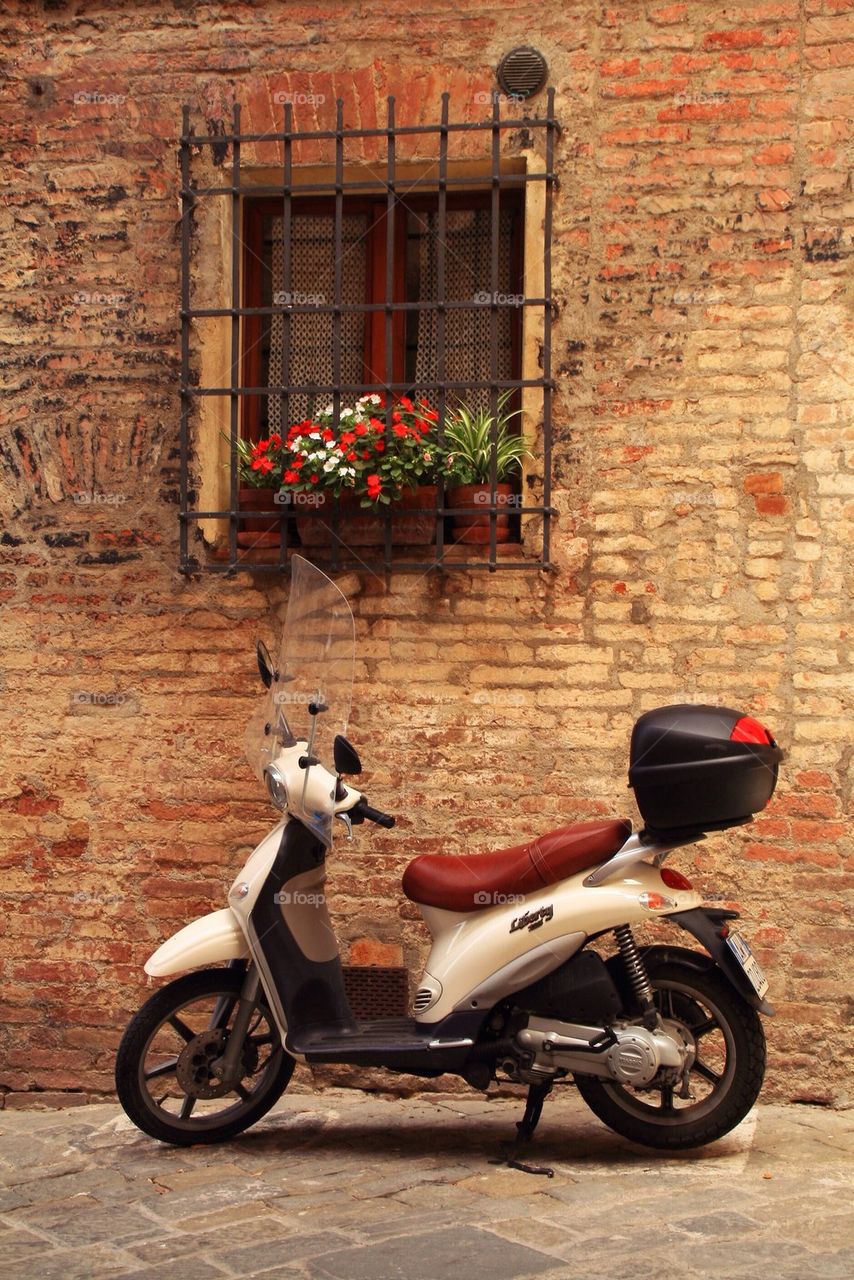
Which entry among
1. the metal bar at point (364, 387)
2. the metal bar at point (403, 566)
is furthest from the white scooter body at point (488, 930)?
the metal bar at point (364, 387)

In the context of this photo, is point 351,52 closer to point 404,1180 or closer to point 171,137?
point 171,137

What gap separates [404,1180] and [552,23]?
3.84 metres

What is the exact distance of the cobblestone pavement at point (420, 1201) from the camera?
350 centimetres

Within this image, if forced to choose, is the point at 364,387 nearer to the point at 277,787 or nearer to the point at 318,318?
the point at 318,318

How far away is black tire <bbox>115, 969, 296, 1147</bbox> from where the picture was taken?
14.8ft

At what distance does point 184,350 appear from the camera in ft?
18.1

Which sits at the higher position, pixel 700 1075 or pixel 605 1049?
pixel 605 1049

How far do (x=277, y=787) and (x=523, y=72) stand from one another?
8.69 ft

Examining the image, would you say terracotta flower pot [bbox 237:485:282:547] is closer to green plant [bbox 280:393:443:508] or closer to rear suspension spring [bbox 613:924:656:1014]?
green plant [bbox 280:393:443:508]

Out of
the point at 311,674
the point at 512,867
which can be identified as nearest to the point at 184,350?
the point at 311,674

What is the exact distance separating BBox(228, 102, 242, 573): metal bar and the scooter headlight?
110cm

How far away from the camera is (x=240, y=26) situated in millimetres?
5586

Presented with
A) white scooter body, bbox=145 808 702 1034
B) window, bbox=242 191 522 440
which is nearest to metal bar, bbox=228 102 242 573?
window, bbox=242 191 522 440

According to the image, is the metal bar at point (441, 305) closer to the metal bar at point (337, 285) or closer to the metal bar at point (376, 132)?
the metal bar at point (376, 132)
